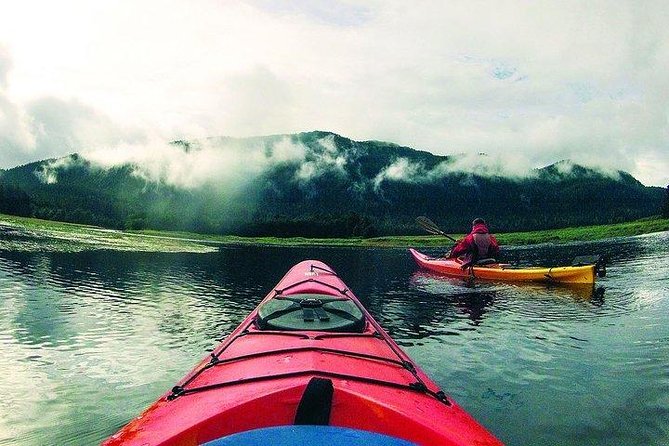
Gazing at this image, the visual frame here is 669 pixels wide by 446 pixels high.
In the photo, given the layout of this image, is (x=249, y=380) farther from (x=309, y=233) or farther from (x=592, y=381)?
(x=309, y=233)

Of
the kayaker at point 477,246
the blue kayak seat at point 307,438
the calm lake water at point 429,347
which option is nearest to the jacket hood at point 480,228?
the kayaker at point 477,246

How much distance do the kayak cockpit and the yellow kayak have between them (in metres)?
19.2

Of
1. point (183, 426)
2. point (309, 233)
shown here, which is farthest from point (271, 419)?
point (309, 233)

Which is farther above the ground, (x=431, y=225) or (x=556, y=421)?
(x=431, y=225)

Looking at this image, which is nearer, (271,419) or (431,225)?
(271,419)

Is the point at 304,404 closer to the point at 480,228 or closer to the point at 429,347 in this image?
the point at 429,347

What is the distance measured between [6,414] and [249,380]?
20.2 feet

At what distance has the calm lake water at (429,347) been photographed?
8320 mm

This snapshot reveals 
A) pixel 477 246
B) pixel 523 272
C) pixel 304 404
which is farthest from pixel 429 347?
pixel 477 246

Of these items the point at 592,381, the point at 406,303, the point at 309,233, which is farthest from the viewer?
the point at 309,233

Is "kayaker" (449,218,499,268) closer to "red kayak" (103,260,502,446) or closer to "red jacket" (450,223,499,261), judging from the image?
"red jacket" (450,223,499,261)

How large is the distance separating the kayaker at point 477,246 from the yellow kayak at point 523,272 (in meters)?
0.67

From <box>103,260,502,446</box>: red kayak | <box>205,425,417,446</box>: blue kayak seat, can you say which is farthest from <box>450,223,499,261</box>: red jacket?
<box>205,425,417,446</box>: blue kayak seat

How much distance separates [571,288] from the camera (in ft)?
77.9
